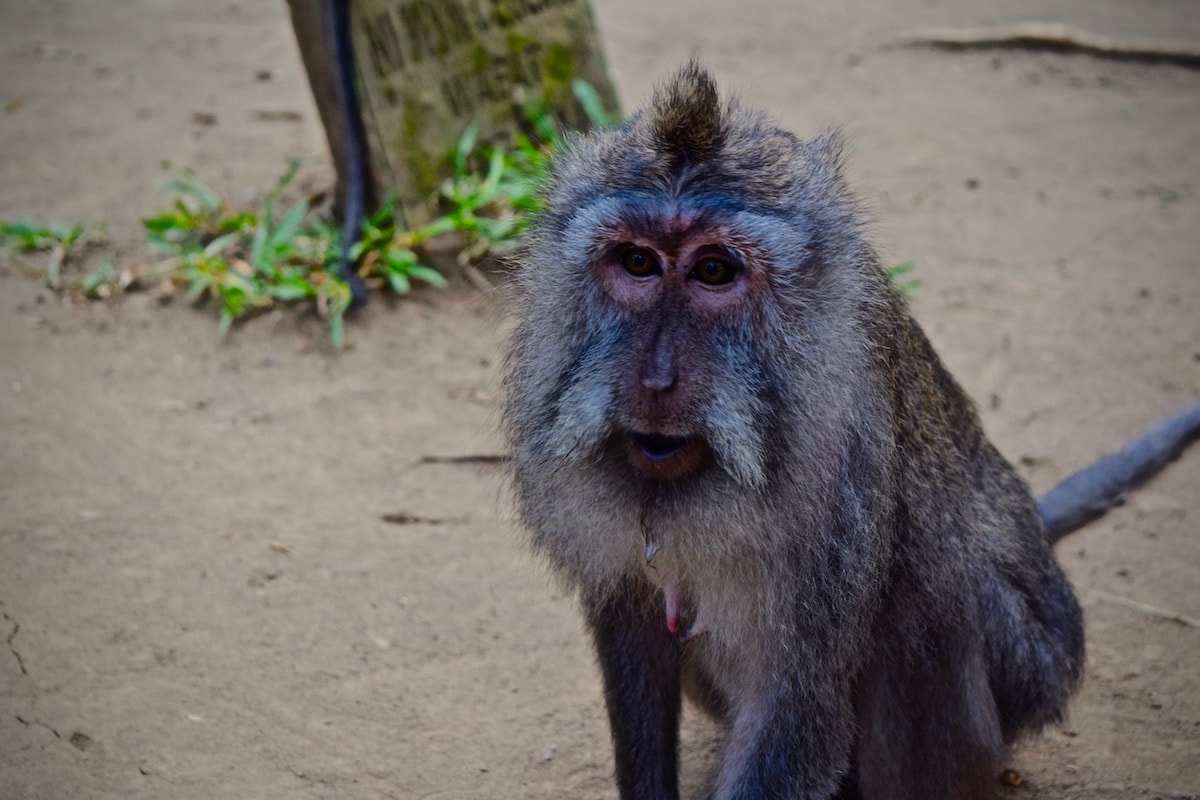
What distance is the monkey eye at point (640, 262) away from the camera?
2.32m

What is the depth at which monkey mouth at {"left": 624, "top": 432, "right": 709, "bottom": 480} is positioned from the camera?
87.6 inches

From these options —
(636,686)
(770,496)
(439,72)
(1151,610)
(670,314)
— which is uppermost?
(439,72)

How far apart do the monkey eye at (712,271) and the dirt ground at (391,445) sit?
65cm

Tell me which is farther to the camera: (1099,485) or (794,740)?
(1099,485)

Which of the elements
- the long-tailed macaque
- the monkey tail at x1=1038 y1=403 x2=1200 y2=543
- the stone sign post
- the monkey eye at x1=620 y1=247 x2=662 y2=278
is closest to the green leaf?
the stone sign post

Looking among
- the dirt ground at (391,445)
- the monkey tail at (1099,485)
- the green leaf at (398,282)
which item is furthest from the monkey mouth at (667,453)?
the green leaf at (398,282)

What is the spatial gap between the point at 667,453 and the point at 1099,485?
208cm

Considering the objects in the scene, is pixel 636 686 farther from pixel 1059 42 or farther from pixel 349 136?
pixel 1059 42

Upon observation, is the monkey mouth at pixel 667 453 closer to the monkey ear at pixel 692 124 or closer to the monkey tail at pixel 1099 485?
the monkey ear at pixel 692 124

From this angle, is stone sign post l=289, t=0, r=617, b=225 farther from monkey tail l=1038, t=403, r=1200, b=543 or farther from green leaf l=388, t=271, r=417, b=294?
monkey tail l=1038, t=403, r=1200, b=543

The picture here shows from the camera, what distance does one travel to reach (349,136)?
5672 mm

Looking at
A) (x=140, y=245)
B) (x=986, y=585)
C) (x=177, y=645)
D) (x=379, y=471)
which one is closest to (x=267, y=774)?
(x=177, y=645)

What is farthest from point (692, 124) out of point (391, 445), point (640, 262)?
point (391, 445)

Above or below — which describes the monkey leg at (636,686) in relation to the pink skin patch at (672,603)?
below
